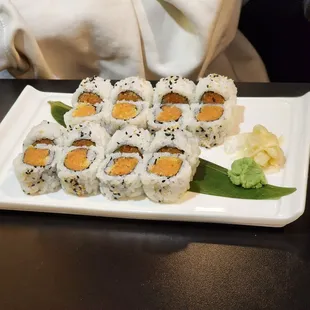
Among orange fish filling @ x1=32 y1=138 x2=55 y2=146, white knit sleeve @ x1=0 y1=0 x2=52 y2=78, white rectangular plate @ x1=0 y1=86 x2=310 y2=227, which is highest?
white knit sleeve @ x1=0 y1=0 x2=52 y2=78

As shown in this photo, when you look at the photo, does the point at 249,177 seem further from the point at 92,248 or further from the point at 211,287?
the point at 92,248

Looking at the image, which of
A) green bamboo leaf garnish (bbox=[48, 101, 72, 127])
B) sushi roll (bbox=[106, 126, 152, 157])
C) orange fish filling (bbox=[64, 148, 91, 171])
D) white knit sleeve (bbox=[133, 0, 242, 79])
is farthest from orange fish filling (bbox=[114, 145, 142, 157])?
white knit sleeve (bbox=[133, 0, 242, 79])

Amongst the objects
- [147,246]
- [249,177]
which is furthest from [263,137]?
[147,246]

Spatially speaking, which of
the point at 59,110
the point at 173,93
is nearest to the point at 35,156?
→ the point at 59,110

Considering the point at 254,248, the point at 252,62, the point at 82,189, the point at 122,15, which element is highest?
the point at 122,15

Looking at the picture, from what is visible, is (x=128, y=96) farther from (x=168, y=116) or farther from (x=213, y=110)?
(x=213, y=110)

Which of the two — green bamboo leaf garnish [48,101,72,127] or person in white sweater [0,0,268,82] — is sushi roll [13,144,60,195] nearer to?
green bamboo leaf garnish [48,101,72,127]

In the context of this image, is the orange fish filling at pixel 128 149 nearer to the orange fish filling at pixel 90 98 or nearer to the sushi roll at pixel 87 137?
the sushi roll at pixel 87 137
